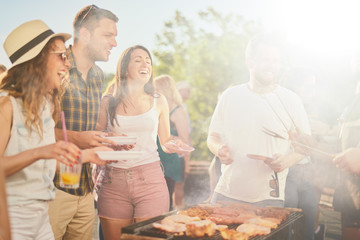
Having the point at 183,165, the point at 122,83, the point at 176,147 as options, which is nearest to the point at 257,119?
the point at 176,147

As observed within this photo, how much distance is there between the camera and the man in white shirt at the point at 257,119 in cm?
225

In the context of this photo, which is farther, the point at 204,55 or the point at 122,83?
the point at 204,55

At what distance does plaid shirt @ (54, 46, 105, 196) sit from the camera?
1.82 meters

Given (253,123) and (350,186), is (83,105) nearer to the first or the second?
(253,123)

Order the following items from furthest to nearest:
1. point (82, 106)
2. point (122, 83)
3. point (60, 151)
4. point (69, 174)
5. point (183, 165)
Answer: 1. point (183, 165)
2. point (122, 83)
3. point (82, 106)
4. point (69, 174)
5. point (60, 151)

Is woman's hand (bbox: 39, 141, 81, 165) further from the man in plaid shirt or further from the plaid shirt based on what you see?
the plaid shirt

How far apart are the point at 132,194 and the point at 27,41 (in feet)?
2.87

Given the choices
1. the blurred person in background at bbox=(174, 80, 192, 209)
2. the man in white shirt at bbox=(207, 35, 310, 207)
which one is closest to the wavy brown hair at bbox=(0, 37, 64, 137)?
the man in white shirt at bbox=(207, 35, 310, 207)

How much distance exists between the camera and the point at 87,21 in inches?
78.3

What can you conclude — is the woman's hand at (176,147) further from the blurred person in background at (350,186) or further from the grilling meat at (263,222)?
the blurred person in background at (350,186)

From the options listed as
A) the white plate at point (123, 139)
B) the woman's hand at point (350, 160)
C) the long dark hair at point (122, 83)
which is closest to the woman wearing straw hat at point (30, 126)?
the white plate at point (123, 139)

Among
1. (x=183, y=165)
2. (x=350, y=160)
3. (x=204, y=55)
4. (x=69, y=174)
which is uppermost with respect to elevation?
(x=204, y=55)

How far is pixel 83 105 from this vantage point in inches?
73.4

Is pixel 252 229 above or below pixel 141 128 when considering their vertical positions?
below
